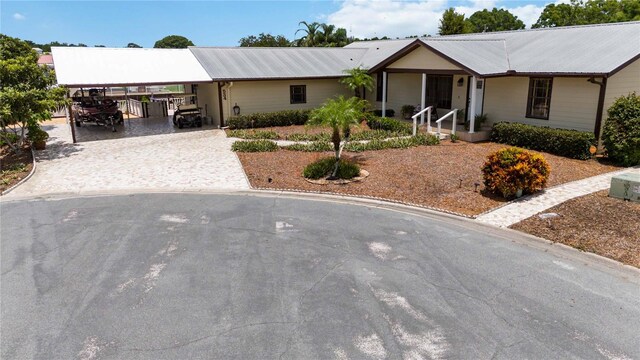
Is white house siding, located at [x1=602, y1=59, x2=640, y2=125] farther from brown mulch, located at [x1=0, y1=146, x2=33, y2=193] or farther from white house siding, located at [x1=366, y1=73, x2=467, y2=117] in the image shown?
brown mulch, located at [x1=0, y1=146, x2=33, y2=193]

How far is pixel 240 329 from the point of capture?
6496 millimetres

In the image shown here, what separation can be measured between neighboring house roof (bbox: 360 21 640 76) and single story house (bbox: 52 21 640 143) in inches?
2.0

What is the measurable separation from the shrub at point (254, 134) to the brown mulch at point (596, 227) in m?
13.7

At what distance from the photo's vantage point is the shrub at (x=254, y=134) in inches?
867

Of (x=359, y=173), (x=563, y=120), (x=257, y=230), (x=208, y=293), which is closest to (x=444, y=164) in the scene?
(x=359, y=173)

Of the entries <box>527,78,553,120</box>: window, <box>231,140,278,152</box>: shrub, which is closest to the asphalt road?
<box>231,140,278,152</box>: shrub

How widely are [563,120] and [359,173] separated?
9903 millimetres

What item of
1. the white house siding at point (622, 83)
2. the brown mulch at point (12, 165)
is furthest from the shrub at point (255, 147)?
the white house siding at point (622, 83)

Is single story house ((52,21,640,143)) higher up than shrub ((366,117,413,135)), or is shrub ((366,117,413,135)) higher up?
single story house ((52,21,640,143))

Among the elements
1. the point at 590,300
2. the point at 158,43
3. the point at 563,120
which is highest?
the point at 158,43

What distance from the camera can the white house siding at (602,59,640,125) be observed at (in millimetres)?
17625

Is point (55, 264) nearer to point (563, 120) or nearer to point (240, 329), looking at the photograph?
point (240, 329)

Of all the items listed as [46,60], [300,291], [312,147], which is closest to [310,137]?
[312,147]

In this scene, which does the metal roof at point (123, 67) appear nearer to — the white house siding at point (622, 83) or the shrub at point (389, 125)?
the shrub at point (389, 125)
